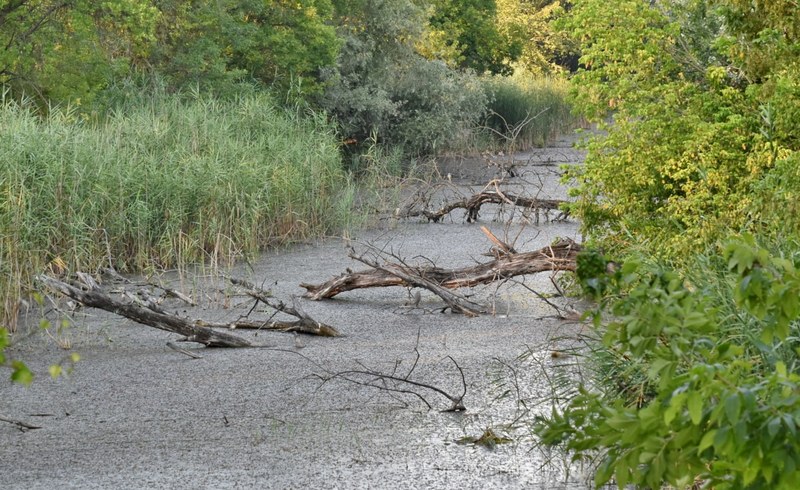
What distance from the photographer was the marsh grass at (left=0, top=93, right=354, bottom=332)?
810 centimetres

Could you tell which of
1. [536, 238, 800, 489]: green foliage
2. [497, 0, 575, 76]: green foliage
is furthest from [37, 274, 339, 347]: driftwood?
[497, 0, 575, 76]: green foliage

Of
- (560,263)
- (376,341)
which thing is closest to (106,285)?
(376,341)

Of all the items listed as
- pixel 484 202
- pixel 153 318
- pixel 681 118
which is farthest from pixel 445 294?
pixel 484 202

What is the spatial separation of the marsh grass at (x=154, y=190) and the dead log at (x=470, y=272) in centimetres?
117

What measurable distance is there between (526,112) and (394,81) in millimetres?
6025

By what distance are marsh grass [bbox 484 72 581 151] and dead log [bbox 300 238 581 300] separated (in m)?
13.6

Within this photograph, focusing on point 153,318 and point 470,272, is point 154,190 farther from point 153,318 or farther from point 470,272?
point 153,318

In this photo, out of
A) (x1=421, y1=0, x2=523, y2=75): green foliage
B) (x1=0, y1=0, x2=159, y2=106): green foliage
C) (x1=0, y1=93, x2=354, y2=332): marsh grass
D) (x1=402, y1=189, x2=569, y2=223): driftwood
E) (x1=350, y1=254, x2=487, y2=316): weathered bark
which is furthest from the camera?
(x1=421, y1=0, x2=523, y2=75): green foliage

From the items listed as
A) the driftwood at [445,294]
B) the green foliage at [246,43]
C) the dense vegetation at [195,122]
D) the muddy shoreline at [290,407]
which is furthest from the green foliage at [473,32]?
the muddy shoreline at [290,407]

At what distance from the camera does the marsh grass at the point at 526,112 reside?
22.3m

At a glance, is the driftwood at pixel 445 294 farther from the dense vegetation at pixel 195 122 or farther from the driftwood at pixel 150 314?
the dense vegetation at pixel 195 122

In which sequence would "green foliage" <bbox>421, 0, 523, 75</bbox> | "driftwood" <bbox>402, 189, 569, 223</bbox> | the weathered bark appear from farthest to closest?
"green foliage" <bbox>421, 0, 523, 75</bbox>
"driftwood" <bbox>402, 189, 569, 223</bbox>
the weathered bark

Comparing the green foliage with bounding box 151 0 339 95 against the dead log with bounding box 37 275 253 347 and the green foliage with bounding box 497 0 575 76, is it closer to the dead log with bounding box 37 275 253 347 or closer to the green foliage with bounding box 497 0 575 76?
the dead log with bounding box 37 275 253 347

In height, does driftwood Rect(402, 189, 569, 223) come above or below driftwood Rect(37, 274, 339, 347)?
below
